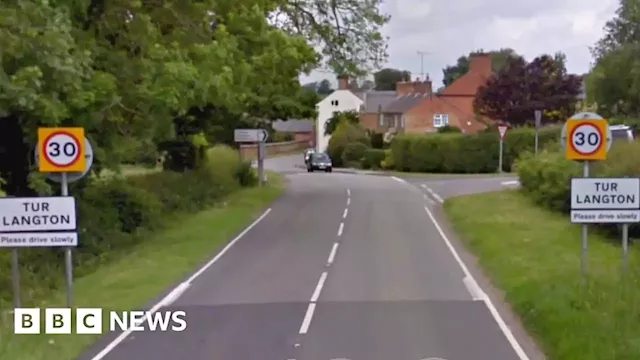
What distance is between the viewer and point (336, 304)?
16672 mm

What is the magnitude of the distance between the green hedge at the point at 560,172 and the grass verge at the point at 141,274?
9.17m

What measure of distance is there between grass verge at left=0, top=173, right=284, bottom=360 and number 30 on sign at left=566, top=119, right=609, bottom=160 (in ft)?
24.0

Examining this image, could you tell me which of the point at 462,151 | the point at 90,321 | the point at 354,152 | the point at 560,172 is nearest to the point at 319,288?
the point at 90,321

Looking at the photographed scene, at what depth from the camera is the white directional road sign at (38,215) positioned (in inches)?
583

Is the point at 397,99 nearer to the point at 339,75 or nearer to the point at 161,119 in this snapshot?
the point at 339,75

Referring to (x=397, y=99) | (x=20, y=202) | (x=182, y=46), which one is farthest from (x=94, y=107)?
(x=397, y=99)

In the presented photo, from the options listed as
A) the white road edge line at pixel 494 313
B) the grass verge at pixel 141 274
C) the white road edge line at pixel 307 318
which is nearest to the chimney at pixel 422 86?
the grass verge at pixel 141 274

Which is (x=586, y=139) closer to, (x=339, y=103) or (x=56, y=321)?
(x=56, y=321)

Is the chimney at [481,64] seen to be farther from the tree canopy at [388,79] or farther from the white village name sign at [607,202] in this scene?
the white village name sign at [607,202]

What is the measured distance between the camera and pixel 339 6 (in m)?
37.5

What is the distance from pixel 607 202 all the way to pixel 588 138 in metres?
1.02

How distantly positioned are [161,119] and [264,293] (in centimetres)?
945

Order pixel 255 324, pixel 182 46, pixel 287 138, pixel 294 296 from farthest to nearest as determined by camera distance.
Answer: pixel 287 138, pixel 182 46, pixel 294 296, pixel 255 324

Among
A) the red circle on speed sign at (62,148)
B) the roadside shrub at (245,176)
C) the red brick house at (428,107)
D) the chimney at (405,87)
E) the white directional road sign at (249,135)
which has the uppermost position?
the chimney at (405,87)
